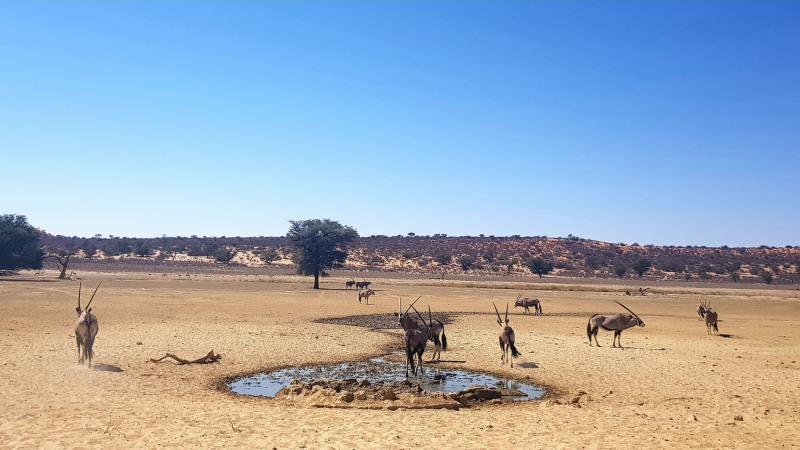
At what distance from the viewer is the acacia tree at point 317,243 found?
59.6 metres

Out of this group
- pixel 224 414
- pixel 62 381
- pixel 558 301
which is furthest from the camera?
pixel 558 301

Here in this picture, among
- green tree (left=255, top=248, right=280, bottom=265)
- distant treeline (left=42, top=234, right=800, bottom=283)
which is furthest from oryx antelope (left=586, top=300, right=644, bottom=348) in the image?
green tree (left=255, top=248, right=280, bottom=265)

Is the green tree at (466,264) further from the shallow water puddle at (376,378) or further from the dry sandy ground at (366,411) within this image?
the shallow water puddle at (376,378)

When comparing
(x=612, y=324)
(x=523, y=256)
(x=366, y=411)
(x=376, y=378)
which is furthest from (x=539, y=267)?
(x=366, y=411)

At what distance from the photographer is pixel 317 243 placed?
196 ft

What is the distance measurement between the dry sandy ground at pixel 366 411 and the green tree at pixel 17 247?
113 feet

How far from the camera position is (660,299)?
164 ft

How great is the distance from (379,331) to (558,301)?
80.6ft

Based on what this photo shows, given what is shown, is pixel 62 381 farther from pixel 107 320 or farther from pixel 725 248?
pixel 725 248

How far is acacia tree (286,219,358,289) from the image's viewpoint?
59625 mm

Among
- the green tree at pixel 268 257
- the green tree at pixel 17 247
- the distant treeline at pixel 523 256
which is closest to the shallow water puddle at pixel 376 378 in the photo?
the green tree at pixel 17 247

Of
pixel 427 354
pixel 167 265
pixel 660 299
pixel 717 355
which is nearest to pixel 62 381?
pixel 427 354

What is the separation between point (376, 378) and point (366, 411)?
13.8 feet

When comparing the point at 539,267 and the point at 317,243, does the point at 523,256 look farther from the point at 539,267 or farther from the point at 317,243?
the point at 317,243
